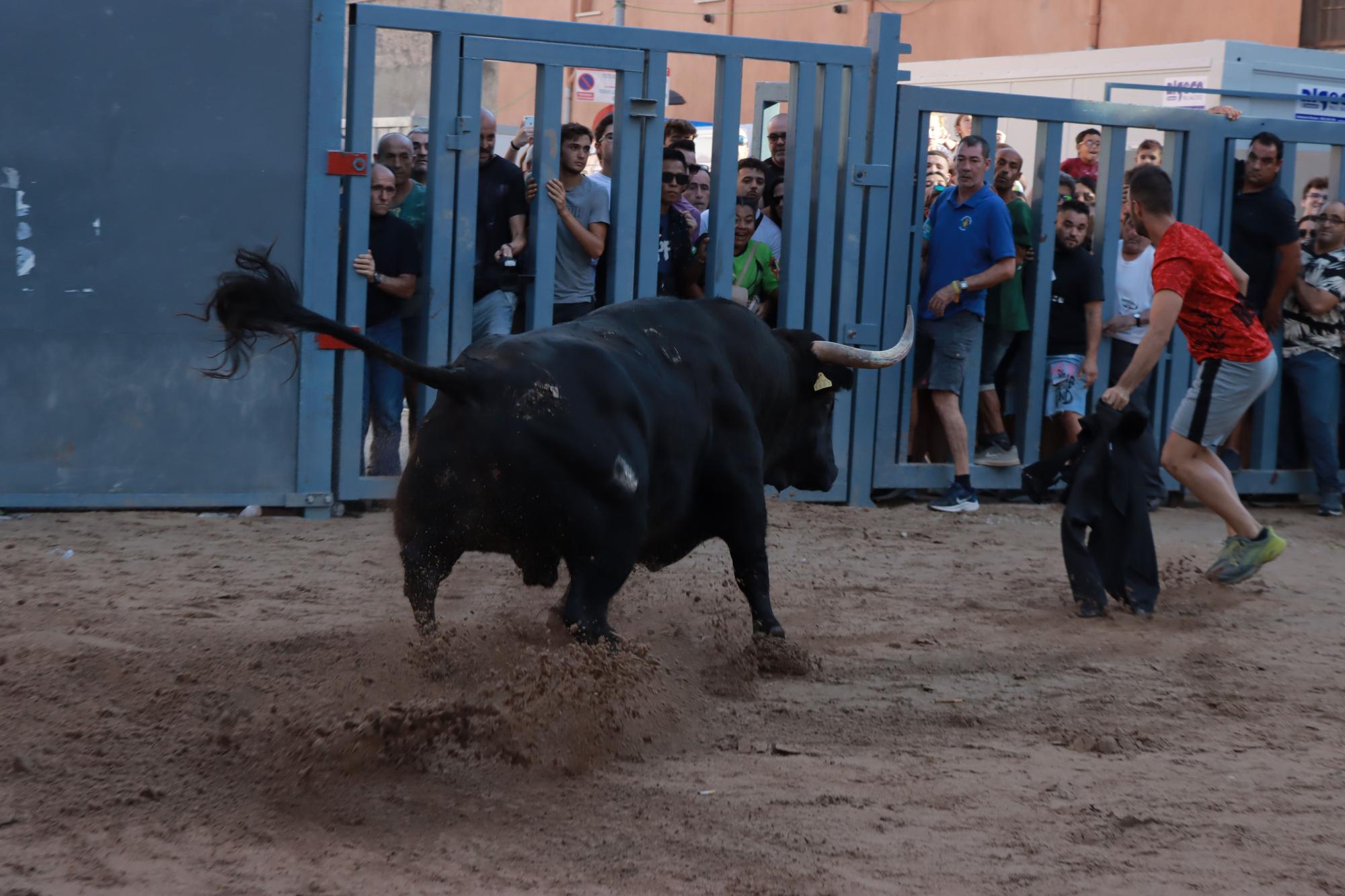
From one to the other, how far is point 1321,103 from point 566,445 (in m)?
10.3

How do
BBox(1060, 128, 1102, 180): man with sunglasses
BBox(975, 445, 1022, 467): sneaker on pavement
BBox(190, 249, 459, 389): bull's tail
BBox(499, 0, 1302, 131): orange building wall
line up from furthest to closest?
BBox(499, 0, 1302, 131): orange building wall < BBox(1060, 128, 1102, 180): man with sunglasses < BBox(975, 445, 1022, 467): sneaker on pavement < BBox(190, 249, 459, 389): bull's tail

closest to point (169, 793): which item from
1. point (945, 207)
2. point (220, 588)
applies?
point (220, 588)

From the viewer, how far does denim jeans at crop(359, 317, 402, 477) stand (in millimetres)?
7926

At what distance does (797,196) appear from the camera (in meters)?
8.58

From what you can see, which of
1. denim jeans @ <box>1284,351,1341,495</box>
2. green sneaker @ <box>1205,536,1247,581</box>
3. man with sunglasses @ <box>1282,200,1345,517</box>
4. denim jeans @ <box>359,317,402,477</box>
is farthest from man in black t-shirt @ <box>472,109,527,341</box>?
denim jeans @ <box>1284,351,1341,495</box>

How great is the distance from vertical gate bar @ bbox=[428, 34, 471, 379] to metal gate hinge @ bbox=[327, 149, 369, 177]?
1.16ft

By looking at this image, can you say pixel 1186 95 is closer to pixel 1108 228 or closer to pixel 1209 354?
pixel 1108 228

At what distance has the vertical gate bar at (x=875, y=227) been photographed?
8641mm

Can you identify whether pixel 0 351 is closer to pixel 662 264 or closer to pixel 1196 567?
pixel 662 264

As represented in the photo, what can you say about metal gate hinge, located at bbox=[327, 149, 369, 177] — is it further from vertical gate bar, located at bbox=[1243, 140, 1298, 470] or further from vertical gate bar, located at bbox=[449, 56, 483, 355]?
Answer: vertical gate bar, located at bbox=[1243, 140, 1298, 470]

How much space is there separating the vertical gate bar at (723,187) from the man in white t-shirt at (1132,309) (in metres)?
2.44

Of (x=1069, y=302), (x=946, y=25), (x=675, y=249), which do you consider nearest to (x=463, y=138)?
(x=675, y=249)

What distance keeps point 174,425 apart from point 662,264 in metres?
2.76

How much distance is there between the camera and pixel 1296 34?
17.6 meters
